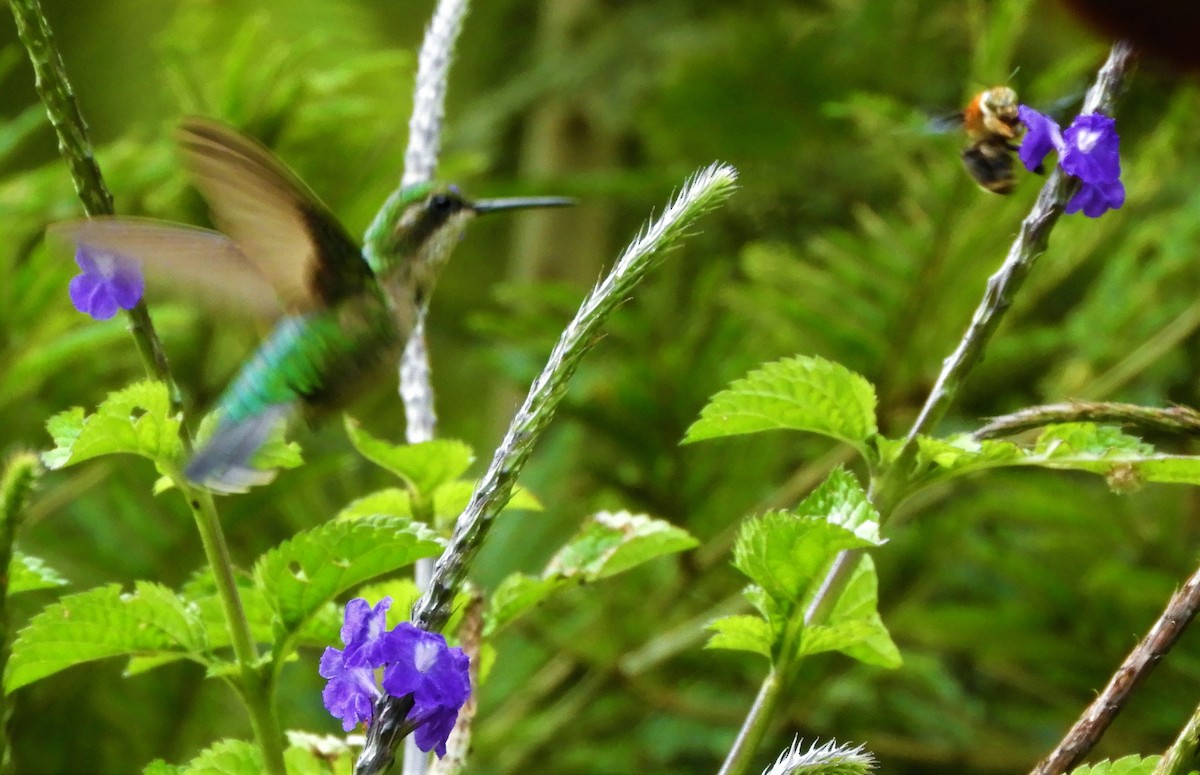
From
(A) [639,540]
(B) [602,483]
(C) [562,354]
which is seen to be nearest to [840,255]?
(B) [602,483]

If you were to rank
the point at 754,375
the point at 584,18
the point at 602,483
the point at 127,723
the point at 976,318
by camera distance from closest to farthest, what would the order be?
the point at 976,318 < the point at 754,375 < the point at 127,723 < the point at 602,483 < the point at 584,18

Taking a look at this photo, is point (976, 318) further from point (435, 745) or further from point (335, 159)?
point (335, 159)

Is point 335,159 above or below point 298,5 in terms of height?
below

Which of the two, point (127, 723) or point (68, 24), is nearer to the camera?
point (127, 723)

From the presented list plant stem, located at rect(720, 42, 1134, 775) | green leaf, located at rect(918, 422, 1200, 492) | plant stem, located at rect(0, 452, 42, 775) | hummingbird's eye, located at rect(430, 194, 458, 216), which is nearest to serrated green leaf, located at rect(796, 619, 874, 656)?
plant stem, located at rect(720, 42, 1134, 775)

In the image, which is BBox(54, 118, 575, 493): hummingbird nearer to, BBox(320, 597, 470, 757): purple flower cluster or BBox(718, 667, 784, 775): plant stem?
BBox(320, 597, 470, 757): purple flower cluster

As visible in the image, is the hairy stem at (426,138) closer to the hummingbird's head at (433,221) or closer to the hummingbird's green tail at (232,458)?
the hummingbird's head at (433,221)

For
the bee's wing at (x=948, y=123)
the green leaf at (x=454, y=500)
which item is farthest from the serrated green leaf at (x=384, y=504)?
the bee's wing at (x=948, y=123)
